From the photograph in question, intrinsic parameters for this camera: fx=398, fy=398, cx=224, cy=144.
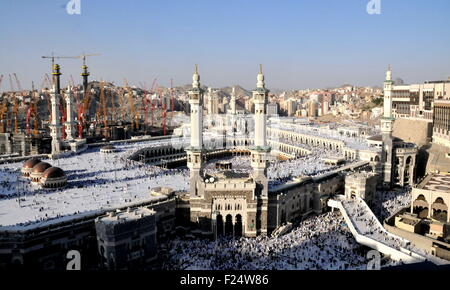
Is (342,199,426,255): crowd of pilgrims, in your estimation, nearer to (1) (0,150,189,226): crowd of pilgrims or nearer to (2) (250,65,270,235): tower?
(2) (250,65,270,235): tower

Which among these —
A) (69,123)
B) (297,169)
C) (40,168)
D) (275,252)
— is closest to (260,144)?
(275,252)

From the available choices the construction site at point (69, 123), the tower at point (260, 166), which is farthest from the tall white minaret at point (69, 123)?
the tower at point (260, 166)

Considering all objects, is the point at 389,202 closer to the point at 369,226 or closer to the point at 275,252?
the point at 369,226

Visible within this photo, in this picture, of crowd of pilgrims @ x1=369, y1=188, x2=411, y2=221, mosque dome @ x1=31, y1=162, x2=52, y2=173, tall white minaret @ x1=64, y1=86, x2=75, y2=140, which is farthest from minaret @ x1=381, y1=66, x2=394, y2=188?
tall white minaret @ x1=64, y1=86, x2=75, y2=140

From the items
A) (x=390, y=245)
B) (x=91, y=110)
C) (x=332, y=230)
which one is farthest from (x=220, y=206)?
(x=91, y=110)
